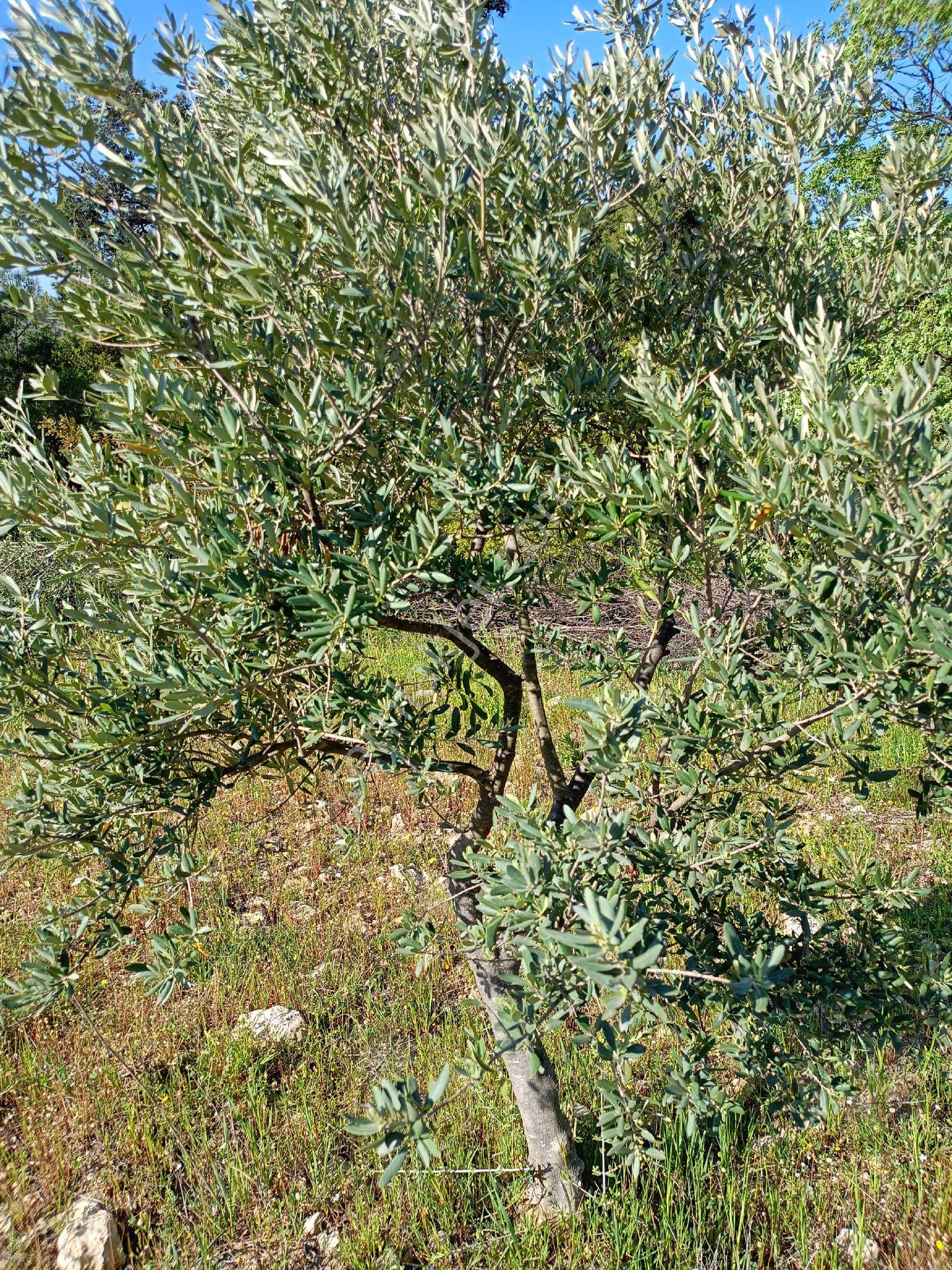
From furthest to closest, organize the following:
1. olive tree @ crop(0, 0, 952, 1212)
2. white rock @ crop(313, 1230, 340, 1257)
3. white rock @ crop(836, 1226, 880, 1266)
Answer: white rock @ crop(313, 1230, 340, 1257) < white rock @ crop(836, 1226, 880, 1266) < olive tree @ crop(0, 0, 952, 1212)

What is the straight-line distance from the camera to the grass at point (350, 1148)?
265 centimetres

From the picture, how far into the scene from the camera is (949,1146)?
2939mm

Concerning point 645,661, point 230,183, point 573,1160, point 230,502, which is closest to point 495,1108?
point 573,1160

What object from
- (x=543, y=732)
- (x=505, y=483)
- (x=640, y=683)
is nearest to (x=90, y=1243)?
(x=543, y=732)

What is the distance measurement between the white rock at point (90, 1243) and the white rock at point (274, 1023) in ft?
3.18

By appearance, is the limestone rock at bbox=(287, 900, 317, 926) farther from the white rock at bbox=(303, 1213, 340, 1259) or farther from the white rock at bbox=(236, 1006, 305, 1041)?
the white rock at bbox=(303, 1213, 340, 1259)

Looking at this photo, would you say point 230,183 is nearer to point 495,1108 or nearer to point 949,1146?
point 495,1108

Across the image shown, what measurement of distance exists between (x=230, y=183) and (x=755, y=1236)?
3.41 metres

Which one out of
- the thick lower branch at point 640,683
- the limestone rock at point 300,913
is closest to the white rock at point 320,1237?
the thick lower branch at point 640,683

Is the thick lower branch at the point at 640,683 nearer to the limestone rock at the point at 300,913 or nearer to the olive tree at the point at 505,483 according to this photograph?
the olive tree at the point at 505,483

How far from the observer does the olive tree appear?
5.44 ft

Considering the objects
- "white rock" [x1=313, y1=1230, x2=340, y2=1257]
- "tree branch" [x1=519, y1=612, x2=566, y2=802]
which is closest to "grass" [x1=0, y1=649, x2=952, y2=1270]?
"white rock" [x1=313, y1=1230, x2=340, y2=1257]

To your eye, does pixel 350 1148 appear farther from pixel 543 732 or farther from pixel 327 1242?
pixel 543 732

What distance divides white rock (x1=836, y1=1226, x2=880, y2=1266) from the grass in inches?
1.3
